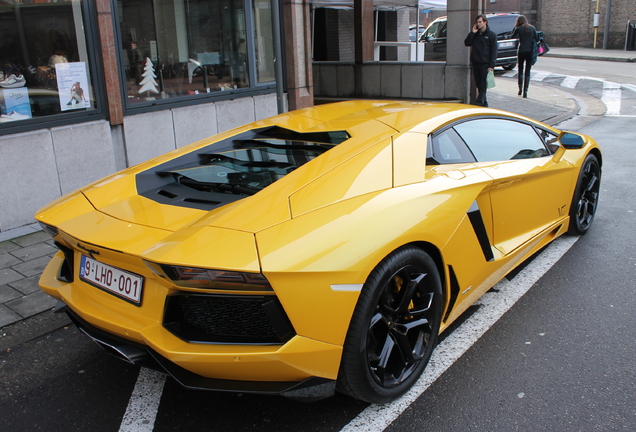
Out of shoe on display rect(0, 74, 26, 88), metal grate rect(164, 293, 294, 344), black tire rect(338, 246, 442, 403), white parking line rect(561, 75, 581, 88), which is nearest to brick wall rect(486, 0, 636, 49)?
white parking line rect(561, 75, 581, 88)

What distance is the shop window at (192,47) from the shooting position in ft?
24.2

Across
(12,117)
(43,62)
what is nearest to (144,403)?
(12,117)

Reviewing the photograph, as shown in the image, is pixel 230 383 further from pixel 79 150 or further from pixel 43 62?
pixel 43 62

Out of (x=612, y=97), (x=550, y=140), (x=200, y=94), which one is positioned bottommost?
(x=612, y=97)

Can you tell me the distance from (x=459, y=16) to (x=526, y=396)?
1121 cm

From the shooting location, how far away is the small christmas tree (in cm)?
751

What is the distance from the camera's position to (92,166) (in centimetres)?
660

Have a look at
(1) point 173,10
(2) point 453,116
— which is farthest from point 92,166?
(2) point 453,116

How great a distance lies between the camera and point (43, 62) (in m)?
6.39

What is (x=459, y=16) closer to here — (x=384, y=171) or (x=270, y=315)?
(x=384, y=171)

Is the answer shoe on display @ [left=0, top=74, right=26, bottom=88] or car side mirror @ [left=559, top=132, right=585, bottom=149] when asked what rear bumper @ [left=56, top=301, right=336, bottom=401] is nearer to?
car side mirror @ [left=559, top=132, right=585, bottom=149]

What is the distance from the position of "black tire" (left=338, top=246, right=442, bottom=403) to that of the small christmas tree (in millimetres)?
5667

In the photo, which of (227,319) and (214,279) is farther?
(227,319)

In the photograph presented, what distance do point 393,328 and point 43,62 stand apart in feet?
17.7
